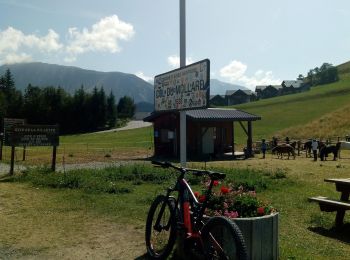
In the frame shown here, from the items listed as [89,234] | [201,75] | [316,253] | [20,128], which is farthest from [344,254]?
[20,128]

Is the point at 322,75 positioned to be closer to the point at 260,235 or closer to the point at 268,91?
the point at 268,91

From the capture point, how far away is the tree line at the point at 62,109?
10319 centimetres

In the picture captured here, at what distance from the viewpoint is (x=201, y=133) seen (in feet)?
110

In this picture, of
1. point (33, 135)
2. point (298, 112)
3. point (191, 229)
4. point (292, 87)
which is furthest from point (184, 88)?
point (292, 87)

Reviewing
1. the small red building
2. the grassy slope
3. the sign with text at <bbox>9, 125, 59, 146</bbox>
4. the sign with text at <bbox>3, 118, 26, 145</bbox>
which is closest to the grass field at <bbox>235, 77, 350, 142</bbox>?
the grassy slope

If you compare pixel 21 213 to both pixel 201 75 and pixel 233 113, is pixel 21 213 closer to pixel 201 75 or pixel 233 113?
pixel 201 75

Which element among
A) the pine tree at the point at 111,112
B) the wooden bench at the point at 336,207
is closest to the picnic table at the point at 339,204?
the wooden bench at the point at 336,207

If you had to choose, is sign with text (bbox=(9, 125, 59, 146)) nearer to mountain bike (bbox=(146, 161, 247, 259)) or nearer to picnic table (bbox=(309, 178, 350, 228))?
picnic table (bbox=(309, 178, 350, 228))

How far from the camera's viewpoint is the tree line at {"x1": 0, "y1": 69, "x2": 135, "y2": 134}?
339 ft

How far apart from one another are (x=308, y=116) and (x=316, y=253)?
3080 inches

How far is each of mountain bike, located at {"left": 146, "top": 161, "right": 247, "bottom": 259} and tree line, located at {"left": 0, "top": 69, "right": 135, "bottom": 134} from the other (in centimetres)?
9781

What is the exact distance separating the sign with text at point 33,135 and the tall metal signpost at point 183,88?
36.9ft

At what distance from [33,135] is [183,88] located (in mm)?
12559

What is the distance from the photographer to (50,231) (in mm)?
8383
